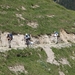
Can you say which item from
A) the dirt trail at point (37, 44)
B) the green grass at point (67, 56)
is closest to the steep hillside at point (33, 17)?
the dirt trail at point (37, 44)

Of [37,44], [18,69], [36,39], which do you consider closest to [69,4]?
[36,39]

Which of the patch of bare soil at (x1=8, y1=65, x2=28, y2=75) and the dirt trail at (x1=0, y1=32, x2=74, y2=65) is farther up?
the patch of bare soil at (x1=8, y1=65, x2=28, y2=75)

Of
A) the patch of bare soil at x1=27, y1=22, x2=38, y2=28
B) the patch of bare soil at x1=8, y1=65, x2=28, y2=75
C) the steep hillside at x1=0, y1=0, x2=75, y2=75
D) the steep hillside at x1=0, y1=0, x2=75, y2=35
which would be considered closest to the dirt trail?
the steep hillside at x1=0, y1=0, x2=75, y2=75

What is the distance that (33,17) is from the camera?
173 ft

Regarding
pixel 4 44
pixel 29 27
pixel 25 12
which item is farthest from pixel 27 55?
pixel 25 12

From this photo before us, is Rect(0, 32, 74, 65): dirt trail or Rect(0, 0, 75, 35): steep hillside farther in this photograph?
Rect(0, 0, 75, 35): steep hillside

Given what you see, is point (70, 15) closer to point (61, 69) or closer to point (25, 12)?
point (25, 12)

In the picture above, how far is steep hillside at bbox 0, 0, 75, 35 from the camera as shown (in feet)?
159

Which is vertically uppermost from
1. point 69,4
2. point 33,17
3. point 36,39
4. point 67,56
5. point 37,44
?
point 33,17

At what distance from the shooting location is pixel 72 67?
130 feet

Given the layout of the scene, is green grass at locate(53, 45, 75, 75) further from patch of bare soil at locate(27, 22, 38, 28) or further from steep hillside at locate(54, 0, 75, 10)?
steep hillside at locate(54, 0, 75, 10)

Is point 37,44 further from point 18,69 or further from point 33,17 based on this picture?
point 18,69

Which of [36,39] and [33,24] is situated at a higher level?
[33,24]

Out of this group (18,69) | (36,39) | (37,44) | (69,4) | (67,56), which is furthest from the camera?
(69,4)
